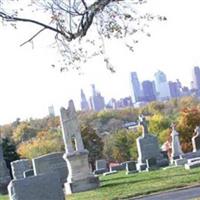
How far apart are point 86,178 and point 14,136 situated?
110 metres

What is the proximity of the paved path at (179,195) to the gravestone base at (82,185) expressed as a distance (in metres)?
6.92

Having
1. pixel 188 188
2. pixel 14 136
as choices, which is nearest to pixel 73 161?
pixel 188 188

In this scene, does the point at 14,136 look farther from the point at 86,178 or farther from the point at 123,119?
the point at 86,178

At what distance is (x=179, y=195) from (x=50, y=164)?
585 inches

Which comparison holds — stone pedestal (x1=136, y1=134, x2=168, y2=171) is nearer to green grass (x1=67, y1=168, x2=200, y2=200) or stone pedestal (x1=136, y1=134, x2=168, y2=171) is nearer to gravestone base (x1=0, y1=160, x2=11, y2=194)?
gravestone base (x1=0, y1=160, x2=11, y2=194)

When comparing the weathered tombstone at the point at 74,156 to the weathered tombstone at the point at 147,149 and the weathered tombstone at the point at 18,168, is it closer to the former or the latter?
the weathered tombstone at the point at 18,168

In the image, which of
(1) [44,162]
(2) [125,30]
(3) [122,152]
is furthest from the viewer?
(3) [122,152]

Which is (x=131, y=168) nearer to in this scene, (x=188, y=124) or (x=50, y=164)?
(x=50, y=164)

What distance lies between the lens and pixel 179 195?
18391mm

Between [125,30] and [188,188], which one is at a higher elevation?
[125,30]

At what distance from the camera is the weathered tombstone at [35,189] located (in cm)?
1293

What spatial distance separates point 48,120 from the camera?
6348 inches

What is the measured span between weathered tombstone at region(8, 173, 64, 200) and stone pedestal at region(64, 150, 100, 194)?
13.3m

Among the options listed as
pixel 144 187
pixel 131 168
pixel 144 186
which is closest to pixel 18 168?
pixel 131 168
